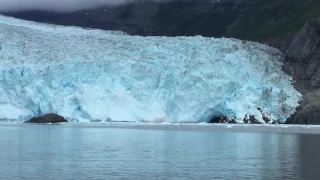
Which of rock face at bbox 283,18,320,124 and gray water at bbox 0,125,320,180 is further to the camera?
rock face at bbox 283,18,320,124

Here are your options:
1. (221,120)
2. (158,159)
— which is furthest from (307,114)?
(158,159)

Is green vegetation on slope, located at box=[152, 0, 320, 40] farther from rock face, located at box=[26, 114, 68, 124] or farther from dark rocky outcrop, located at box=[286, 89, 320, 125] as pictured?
rock face, located at box=[26, 114, 68, 124]

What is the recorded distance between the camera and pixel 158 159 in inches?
495

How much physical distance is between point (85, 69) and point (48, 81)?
190 centimetres

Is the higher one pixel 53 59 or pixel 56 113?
pixel 53 59

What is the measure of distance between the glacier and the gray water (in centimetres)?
979

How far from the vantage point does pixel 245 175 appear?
10172 mm

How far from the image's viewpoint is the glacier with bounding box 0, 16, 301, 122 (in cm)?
2738

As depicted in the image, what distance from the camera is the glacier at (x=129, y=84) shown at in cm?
2738

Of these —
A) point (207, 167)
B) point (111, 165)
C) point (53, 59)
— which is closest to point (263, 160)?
point (207, 167)

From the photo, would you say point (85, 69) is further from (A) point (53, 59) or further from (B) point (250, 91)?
(B) point (250, 91)

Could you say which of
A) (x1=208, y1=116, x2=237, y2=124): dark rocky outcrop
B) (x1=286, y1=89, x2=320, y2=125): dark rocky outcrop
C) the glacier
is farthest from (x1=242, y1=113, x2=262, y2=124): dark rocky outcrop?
(x1=286, y1=89, x2=320, y2=125): dark rocky outcrop

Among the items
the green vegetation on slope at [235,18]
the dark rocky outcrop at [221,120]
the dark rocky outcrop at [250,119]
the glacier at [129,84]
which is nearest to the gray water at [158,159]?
the glacier at [129,84]

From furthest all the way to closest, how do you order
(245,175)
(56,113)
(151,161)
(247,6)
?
(247,6)
(56,113)
(151,161)
(245,175)
